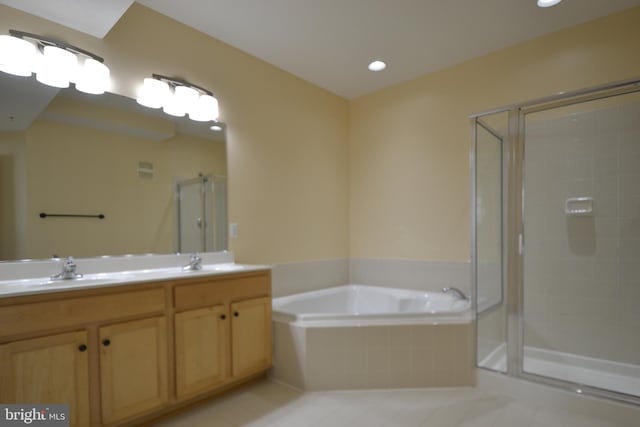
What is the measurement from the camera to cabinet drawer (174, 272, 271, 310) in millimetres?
1939

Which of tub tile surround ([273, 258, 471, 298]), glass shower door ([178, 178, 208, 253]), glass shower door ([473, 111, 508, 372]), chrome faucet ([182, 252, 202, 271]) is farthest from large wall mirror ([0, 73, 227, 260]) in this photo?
glass shower door ([473, 111, 508, 372])

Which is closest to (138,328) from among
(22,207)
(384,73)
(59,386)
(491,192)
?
(59,386)

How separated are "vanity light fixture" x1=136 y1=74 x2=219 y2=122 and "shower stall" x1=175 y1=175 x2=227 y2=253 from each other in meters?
0.45

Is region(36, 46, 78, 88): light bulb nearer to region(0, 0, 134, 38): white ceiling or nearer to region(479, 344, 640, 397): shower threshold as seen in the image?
region(0, 0, 134, 38): white ceiling

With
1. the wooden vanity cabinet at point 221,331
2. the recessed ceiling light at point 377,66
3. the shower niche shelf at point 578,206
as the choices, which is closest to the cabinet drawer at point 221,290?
the wooden vanity cabinet at point 221,331

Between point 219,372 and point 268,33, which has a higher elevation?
point 268,33

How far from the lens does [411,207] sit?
3232 millimetres

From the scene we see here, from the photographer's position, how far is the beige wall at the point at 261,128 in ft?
7.06

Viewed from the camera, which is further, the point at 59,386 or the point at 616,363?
the point at 616,363

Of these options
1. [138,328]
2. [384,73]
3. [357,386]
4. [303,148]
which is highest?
[384,73]

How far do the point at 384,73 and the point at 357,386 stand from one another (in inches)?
100

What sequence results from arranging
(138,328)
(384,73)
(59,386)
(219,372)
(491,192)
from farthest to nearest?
(384,73)
(491,192)
(219,372)
(138,328)
(59,386)

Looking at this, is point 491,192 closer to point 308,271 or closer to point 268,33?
point 308,271

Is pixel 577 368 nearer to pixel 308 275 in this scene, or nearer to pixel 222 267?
pixel 308 275
